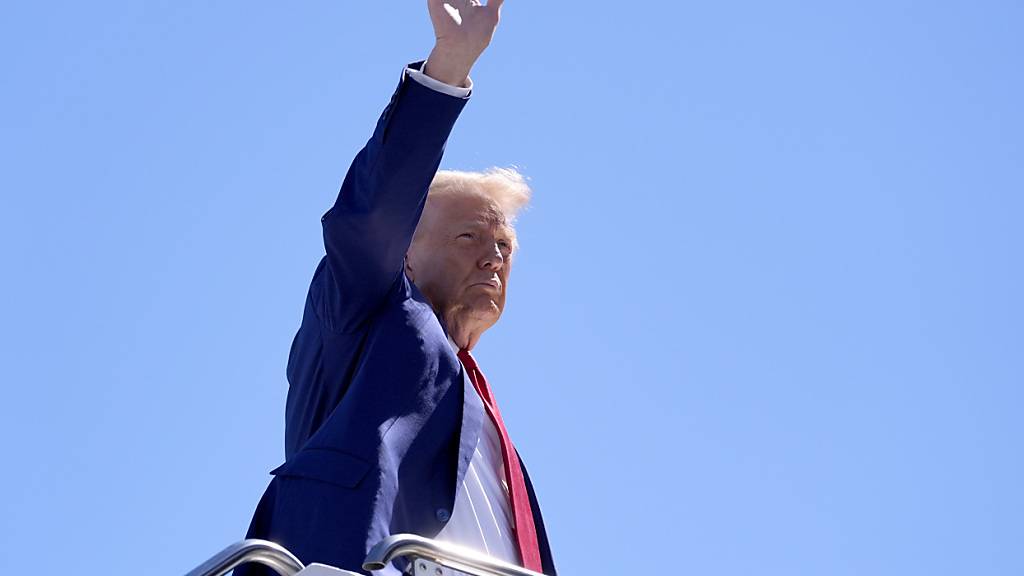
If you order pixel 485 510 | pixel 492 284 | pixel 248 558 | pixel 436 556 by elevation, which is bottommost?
pixel 248 558

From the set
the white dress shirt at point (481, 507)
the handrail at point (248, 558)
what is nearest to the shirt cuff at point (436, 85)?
the white dress shirt at point (481, 507)

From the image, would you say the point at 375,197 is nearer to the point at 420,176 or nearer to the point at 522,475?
the point at 420,176

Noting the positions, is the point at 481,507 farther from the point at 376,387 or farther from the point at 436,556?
the point at 436,556

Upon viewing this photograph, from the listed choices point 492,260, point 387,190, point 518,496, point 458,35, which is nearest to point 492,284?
point 492,260

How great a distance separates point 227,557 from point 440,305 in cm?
230

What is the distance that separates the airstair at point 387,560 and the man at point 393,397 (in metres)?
0.58

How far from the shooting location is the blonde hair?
599cm

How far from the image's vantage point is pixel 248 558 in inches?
141

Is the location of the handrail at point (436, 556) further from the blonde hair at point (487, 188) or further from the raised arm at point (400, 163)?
the blonde hair at point (487, 188)

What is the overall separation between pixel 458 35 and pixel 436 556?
168cm

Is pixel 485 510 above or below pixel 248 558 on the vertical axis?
above

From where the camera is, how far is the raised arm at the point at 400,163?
480 centimetres

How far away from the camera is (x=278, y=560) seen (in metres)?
3.62

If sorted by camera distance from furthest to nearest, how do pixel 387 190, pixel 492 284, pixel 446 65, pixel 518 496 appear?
pixel 492 284, pixel 518 496, pixel 446 65, pixel 387 190
